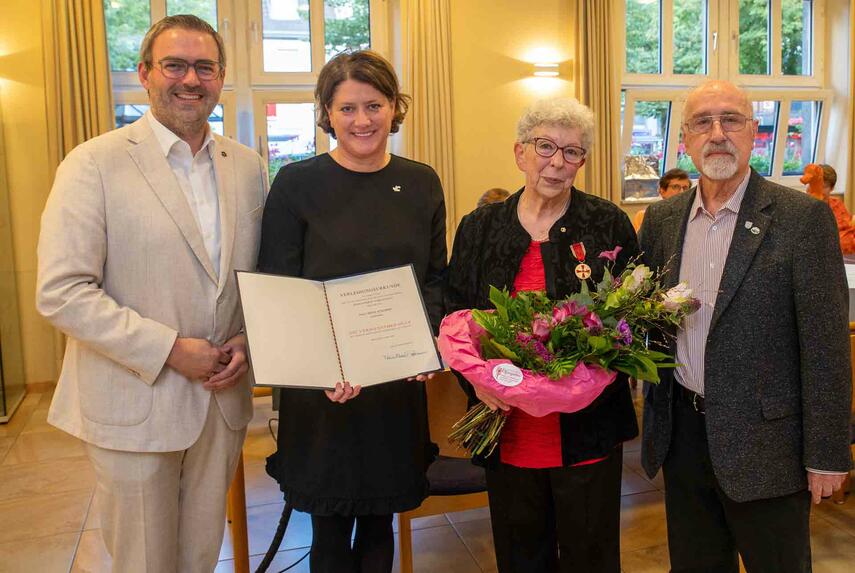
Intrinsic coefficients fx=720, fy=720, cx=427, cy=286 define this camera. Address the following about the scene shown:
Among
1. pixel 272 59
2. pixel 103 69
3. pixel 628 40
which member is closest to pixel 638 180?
pixel 628 40

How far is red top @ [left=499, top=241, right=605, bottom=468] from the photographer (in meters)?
1.92

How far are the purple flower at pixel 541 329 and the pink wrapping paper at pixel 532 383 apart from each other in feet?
0.29

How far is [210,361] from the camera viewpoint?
6.15 feet

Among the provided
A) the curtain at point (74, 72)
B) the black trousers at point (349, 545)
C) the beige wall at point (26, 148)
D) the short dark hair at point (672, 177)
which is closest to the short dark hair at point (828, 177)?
the short dark hair at point (672, 177)

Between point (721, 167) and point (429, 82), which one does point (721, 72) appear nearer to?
point (429, 82)

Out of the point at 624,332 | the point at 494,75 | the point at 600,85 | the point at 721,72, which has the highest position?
the point at 721,72

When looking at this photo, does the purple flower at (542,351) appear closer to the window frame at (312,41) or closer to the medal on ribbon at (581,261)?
the medal on ribbon at (581,261)

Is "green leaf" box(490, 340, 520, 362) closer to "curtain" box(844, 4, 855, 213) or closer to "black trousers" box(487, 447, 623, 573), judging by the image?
"black trousers" box(487, 447, 623, 573)

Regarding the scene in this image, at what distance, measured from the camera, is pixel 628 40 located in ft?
26.8

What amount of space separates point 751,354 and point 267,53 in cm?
613

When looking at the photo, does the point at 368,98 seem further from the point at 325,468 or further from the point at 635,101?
the point at 635,101

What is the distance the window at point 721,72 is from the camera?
26.9ft

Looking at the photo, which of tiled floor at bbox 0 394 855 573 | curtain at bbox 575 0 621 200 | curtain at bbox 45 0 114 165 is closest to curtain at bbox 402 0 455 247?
curtain at bbox 575 0 621 200

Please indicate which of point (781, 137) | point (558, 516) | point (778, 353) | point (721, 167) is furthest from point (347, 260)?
point (781, 137)
